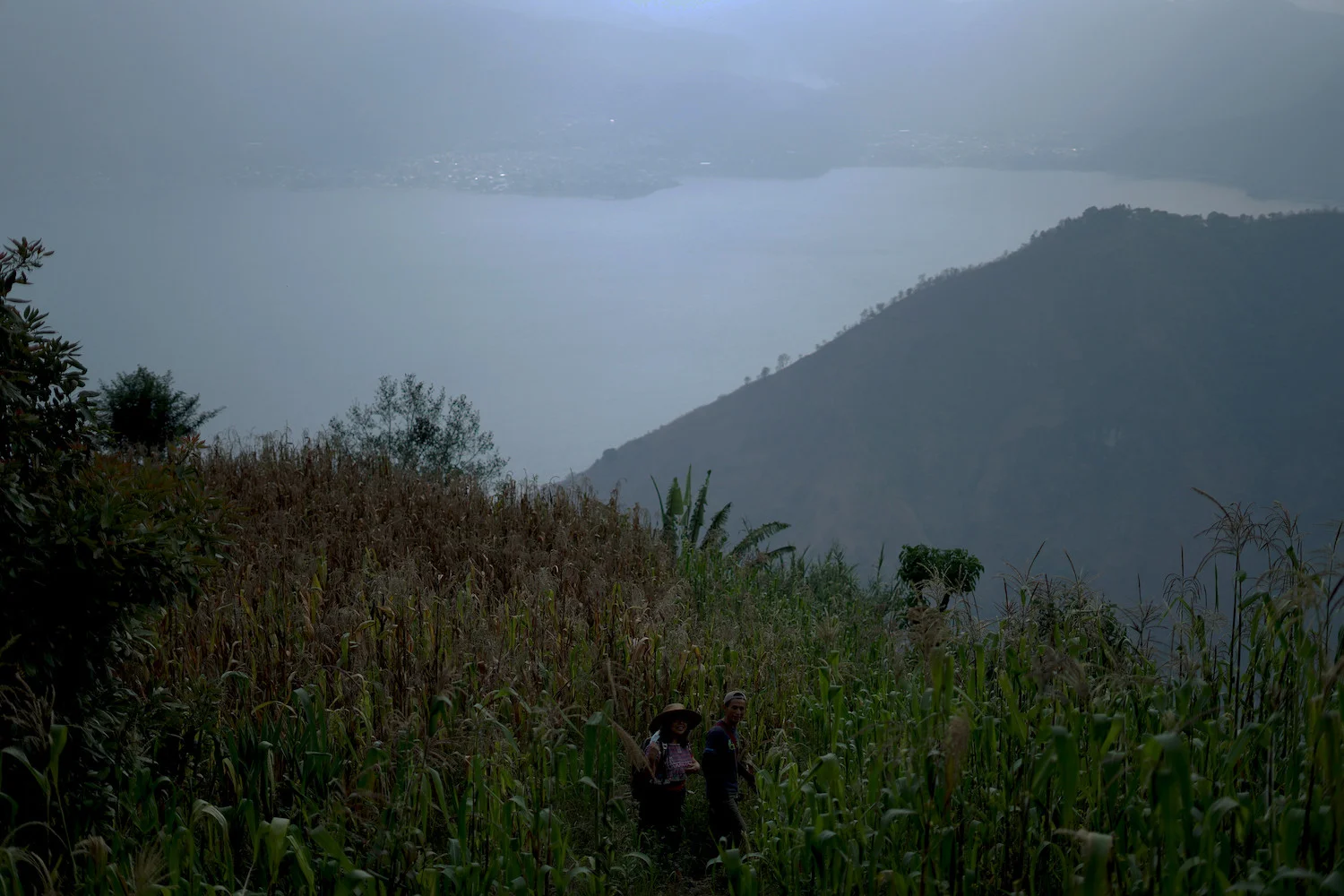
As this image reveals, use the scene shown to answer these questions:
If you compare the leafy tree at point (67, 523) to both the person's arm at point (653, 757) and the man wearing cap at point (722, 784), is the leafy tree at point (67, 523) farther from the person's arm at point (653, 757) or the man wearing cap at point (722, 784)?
the man wearing cap at point (722, 784)

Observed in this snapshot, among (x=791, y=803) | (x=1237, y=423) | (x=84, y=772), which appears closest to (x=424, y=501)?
(x=84, y=772)

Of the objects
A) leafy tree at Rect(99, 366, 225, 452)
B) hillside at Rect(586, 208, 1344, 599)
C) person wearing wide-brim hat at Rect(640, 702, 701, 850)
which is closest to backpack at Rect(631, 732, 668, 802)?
person wearing wide-brim hat at Rect(640, 702, 701, 850)

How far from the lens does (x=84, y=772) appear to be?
4.13 m

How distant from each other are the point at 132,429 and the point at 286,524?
839 cm

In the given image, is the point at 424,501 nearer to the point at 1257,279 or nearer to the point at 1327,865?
the point at 1327,865

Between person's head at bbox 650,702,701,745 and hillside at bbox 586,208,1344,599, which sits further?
hillside at bbox 586,208,1344,599

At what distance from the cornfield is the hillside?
250 feet

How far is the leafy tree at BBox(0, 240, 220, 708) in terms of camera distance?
3826 mm

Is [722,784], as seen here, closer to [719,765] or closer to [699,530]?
[719,765]

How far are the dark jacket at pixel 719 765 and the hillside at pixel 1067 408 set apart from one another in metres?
77.8

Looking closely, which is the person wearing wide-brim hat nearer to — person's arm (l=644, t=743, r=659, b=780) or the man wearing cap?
person's arm (l=644, t=743, r=659, b=780)

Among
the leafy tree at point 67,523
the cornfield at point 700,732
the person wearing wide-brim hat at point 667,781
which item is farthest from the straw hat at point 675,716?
the leafy tree at point 67,523

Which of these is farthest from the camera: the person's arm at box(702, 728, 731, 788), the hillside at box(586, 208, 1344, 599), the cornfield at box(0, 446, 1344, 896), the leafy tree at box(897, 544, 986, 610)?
the hillside at box(586, 208, 1344, 599)

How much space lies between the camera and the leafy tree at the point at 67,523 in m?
3.83
